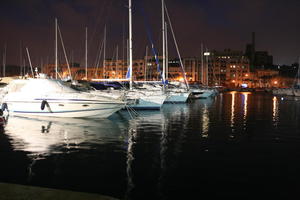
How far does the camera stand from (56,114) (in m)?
24.2

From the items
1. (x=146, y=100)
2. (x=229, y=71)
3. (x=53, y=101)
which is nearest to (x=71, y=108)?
(x=53, y=101)

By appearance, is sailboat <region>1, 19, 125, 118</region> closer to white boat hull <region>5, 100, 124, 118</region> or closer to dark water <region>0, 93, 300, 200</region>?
white boat hull <region>5, 100, 124, 118</region>

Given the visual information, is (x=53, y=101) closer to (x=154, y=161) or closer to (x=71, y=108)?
(x=71, y=108)

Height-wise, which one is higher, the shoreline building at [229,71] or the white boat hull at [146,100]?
the shoreline building at [229,71]

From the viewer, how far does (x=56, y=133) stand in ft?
57.5

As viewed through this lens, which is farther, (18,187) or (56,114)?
(56,114)

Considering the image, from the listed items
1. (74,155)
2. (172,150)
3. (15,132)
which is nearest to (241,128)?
(172,150)

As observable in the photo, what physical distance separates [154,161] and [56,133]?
314 inches

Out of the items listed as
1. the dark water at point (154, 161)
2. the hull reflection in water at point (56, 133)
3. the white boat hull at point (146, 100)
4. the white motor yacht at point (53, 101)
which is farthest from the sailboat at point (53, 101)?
the white boat hull at point (146, 100)

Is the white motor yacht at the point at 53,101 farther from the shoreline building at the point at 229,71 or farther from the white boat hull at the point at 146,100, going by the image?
the shoreline building at the point at 229,71

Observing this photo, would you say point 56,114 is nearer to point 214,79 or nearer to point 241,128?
point 241,128

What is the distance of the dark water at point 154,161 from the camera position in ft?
29.0

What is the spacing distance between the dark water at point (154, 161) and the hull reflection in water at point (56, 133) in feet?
0.14

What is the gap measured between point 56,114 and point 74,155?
12644mm
